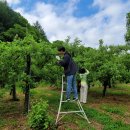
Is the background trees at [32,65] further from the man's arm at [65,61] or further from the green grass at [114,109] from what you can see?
the green grass at [114,109]

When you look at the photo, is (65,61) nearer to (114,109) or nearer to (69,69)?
(69,69)

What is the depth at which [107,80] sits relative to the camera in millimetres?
20219

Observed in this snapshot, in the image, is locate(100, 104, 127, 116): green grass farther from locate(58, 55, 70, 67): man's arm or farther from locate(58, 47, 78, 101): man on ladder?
locate(58, 55, 70, 67): man's arm

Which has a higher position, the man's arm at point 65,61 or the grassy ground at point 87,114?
the man's arm at point 65,61

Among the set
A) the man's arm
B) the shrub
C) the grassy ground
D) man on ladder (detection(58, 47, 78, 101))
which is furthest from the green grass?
the shrub

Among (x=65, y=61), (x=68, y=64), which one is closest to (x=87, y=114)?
(x=68, y=64)

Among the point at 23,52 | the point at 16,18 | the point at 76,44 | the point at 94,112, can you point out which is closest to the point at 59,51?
the point at 23,52

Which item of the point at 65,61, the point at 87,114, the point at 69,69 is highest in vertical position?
the point at 65,61

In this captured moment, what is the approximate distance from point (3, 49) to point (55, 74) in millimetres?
2601

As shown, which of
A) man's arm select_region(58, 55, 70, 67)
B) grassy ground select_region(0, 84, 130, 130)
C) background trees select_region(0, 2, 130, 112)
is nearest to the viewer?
grassy ground select_region(0, 84, 130, 130)

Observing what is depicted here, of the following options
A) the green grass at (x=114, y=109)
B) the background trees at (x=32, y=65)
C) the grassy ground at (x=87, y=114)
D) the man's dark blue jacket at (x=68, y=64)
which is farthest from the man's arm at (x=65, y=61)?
the green grass at (x=114, y=109)

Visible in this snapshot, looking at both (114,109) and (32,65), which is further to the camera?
(114,109)

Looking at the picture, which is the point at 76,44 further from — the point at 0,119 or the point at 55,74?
the point at 0,119

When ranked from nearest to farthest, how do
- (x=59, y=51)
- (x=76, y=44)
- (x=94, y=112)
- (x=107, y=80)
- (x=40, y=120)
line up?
(x=40, y=120)
(x=59, y=51)
(x=94, y=112)
(x=107, y=80)
(x=76, y=44)
